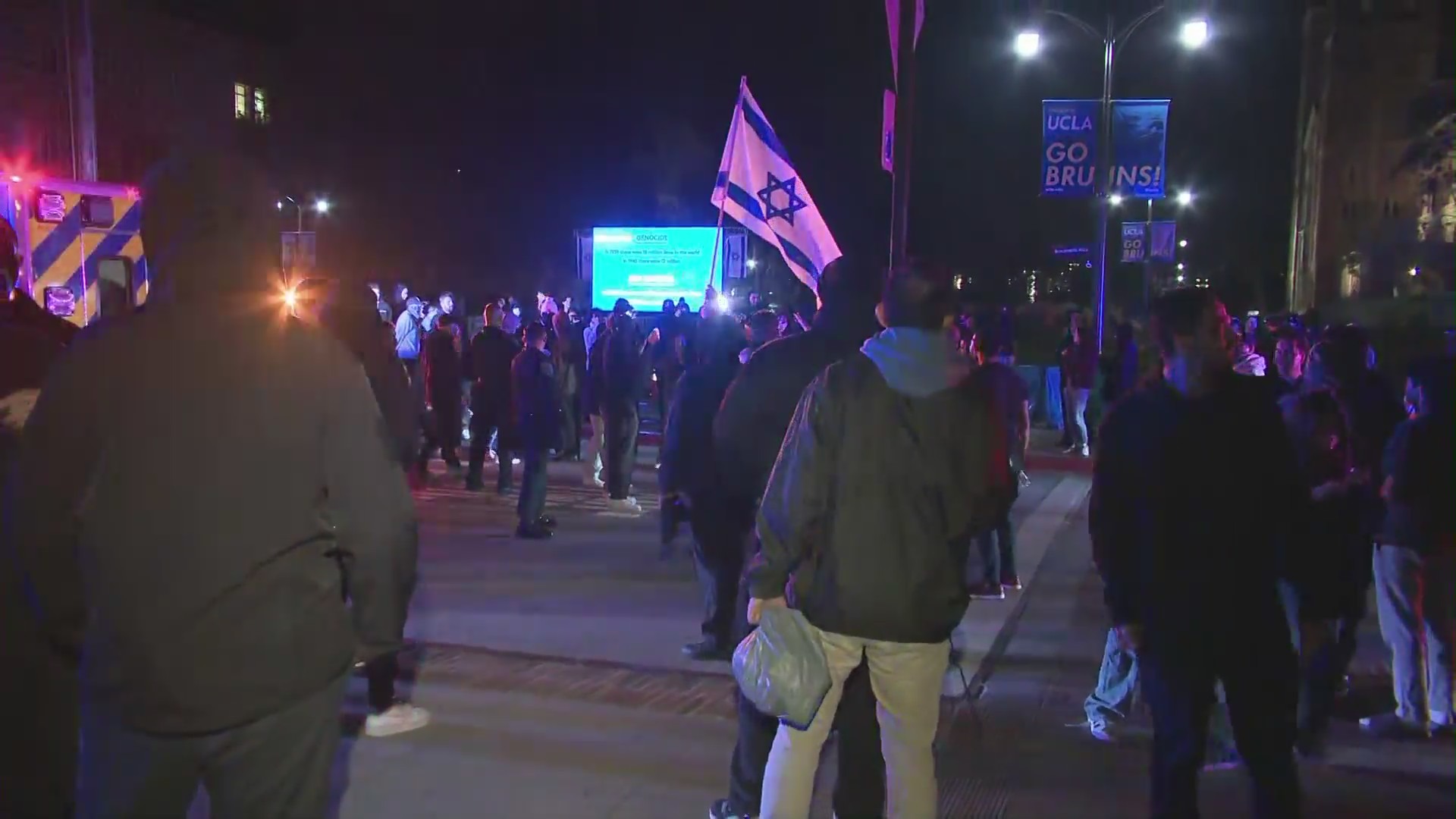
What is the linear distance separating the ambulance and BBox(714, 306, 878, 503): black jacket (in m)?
3.59

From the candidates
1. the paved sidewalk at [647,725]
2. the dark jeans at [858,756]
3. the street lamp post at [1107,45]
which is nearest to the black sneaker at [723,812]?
the paved sidewalk at [647,725]

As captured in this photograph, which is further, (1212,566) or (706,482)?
(706,482)

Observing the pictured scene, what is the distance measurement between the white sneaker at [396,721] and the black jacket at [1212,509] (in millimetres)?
3467

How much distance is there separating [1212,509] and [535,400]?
24.8 ft

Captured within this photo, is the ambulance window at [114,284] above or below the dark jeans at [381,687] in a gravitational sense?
above

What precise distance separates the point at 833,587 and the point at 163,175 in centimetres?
212

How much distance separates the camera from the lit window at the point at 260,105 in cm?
4106

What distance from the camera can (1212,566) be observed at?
3.54 meters

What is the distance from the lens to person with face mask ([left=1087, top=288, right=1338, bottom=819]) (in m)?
3.53

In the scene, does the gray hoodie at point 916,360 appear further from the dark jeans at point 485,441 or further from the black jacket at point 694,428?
the dark jeans at point 485,441

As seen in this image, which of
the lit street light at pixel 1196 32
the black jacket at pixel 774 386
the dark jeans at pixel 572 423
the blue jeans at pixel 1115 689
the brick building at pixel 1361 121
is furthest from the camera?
the brick building at pixel 1361 121

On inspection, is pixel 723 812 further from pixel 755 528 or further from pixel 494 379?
pixel 494 379

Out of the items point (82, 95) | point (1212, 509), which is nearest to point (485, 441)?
point (82, 95)

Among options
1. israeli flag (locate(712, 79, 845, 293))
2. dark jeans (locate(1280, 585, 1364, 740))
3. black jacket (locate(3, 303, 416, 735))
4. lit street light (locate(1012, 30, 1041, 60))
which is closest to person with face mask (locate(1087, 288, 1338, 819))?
dark jeans (locate(1280, 585, 1364, 740))
